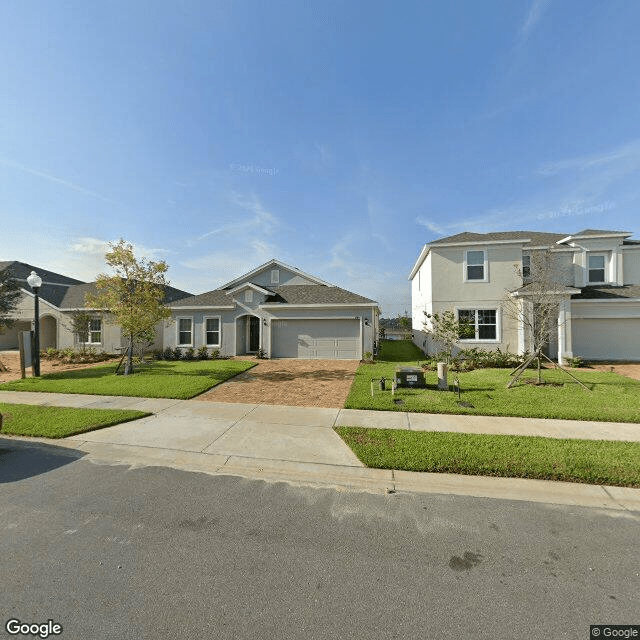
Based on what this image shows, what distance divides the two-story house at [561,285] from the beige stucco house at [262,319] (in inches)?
183

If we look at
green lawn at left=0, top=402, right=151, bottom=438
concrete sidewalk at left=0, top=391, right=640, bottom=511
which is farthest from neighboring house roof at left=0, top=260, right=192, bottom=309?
concrete sidewalk at left=0, top=391, right=640, bottom=511

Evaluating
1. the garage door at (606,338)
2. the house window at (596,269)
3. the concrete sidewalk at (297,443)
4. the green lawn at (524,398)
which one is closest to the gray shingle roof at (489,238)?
the house window at (596,269)

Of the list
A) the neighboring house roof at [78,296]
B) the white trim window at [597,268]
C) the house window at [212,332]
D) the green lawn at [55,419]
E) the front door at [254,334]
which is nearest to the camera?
the green lawn at [55,419]

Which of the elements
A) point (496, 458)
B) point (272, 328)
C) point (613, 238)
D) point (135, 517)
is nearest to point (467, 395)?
point (496, 458)

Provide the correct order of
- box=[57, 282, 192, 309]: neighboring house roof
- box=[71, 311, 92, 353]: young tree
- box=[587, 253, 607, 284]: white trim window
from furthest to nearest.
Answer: box=[57, 282, 192, 309]: neighboring house roof → box=[71, 311, 92, 353]: young tree → box=[587, 253, 607, 284]: white trim window


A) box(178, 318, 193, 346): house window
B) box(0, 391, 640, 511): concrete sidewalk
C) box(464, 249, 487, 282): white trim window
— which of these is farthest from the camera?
box(178, 318, 193, 346): house window

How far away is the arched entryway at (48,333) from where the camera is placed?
72.5ft

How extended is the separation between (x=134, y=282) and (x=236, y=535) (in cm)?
1284

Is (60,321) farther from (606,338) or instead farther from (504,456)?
(606,338)

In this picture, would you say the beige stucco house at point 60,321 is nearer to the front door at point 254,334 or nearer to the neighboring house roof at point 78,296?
the neighboring house roof at point 78,296

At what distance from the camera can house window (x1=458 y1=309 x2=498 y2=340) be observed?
15.7m

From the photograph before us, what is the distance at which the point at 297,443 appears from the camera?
5.72 meters

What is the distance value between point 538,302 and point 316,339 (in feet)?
35.4

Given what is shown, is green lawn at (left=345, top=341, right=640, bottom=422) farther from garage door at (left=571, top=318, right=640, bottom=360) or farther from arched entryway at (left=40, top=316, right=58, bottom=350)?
arched entryway at (left=40, top=316, right=58, bottom=350)
